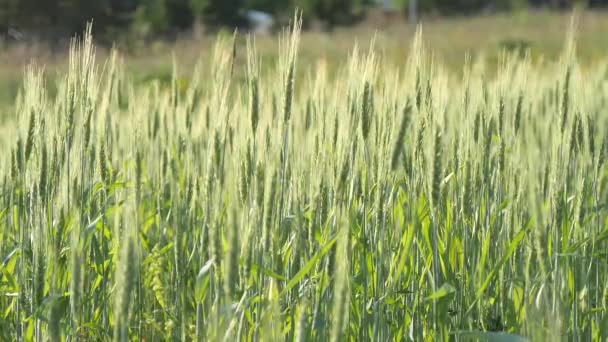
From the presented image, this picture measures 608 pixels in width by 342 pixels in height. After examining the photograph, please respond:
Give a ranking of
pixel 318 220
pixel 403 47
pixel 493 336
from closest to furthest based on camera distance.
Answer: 1. pixel 493 336
2. pixel 318 220
3. pixel 403 47

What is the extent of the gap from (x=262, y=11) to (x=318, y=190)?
98.7ft

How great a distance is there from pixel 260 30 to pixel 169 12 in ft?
12.6

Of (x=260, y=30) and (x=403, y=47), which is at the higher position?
(x=403, y=47)

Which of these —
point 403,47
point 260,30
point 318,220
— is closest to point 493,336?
point 318,220

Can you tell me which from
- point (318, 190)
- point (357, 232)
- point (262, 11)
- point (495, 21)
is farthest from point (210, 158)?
point (262, 11)

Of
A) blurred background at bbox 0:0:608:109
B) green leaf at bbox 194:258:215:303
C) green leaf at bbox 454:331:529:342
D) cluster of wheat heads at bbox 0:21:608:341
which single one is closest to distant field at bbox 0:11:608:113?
blurred background at bbox 0:0:608:109

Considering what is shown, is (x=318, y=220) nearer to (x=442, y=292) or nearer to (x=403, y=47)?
(x=442, y=292)

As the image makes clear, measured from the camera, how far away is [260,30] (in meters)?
23.3

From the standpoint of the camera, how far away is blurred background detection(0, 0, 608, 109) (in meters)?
12.3

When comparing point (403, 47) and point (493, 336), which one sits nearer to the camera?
point (493, 336)

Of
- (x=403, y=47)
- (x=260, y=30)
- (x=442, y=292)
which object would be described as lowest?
(x=260, y=30)

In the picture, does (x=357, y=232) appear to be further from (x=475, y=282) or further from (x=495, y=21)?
(x=495, y=21)

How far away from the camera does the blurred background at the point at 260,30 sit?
1228cm

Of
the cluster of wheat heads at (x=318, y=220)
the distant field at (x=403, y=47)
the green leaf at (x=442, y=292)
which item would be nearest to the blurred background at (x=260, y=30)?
the distant field at (x=403, y=47)
